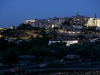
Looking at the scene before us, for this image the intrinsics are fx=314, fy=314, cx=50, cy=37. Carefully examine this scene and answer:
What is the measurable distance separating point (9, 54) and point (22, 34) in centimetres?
6886

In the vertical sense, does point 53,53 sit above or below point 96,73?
below

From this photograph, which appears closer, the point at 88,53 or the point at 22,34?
the point at 88,53

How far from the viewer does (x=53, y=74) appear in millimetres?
12828

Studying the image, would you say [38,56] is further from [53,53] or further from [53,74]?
[53,74]

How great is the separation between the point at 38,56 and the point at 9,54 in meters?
7.23

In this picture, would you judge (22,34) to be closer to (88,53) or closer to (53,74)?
(88,53)

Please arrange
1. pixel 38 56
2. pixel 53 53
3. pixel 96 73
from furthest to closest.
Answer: pixel 53 53 → pixel 38 56 → pixel 96 73

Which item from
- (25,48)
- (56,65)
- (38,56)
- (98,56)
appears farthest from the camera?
(25,48)

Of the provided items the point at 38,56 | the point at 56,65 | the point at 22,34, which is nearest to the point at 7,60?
the point at 56,65

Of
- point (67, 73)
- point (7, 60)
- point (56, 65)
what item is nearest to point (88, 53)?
point (7, 60)

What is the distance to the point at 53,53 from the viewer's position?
30625mm

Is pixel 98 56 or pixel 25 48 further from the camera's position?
pixel 25 48

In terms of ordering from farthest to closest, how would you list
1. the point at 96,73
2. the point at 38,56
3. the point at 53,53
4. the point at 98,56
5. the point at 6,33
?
Result: the point at 6,33 < the point at 53,53 < the point at 38,56 < the point at 98,56 < the point at 96,73

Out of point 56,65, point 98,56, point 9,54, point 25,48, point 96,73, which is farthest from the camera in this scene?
point 25,48
